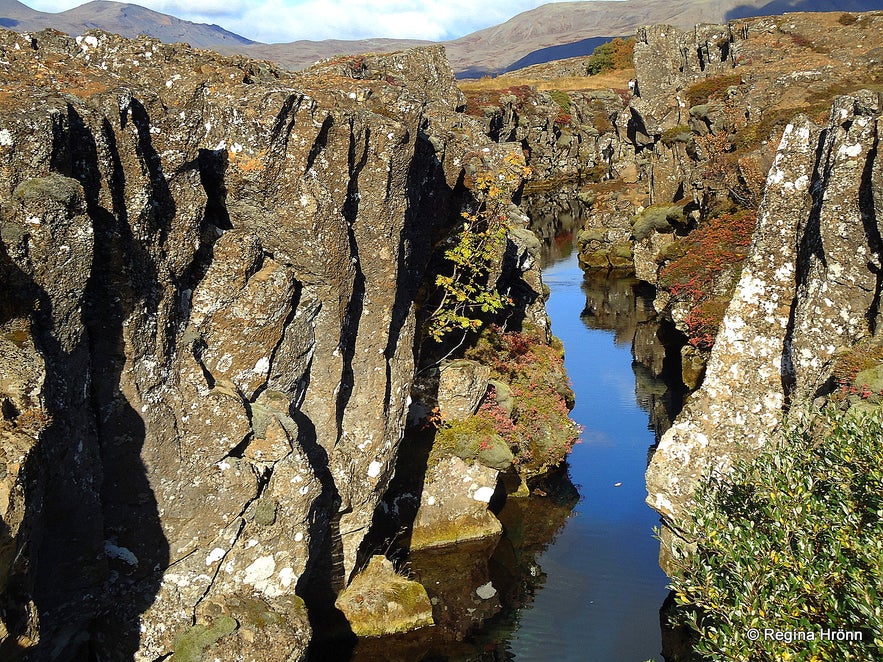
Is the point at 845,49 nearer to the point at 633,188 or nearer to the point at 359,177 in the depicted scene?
the point at 633,188

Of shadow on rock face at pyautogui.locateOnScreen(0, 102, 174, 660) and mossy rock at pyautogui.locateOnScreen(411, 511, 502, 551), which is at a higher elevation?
shadow on rock face at pyautogui.locateOnScreen(0, 102, 174, 660)

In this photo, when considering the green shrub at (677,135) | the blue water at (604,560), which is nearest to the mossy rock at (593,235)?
the green shrub at (677,135)

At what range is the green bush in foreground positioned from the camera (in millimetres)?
10477

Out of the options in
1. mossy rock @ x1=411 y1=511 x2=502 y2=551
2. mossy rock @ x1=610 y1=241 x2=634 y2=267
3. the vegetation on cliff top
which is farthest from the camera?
mossy rock @ x1=610 y1=241 x2=634 y2=267

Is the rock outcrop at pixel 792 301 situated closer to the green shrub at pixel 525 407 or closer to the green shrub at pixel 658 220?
the green shrub at pixel 525 407

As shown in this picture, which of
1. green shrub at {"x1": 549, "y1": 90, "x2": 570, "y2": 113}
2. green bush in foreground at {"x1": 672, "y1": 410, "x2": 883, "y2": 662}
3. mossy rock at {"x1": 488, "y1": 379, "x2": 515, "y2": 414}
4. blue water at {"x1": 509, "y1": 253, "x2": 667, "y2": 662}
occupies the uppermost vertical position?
green shrub at {"x1": 549, "y1": 90, "x2": 570, "y2": 113}

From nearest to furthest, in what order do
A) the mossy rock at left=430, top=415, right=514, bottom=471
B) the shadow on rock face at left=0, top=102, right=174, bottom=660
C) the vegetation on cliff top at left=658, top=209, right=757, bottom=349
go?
the shadow on rock face at left=0, top=102, right=174, bottom=660 → the mossy rock at left=430, top=415, right=514, bottom=471 → the vegetation on cliff top at left=658, top=209, right=757, bottom=349

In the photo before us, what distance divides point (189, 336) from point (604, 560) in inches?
633

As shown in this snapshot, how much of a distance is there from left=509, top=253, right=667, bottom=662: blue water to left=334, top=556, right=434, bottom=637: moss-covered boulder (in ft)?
9.50

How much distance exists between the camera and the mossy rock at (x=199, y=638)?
16203 mm

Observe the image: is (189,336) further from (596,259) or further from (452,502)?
(596,259)

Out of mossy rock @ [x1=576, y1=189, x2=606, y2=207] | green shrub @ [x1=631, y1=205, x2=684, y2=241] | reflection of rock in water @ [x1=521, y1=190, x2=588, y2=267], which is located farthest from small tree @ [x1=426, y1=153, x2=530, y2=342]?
mossy rock @ [x1=576, y1=189, x2=606, y2=207]

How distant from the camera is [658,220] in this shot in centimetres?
5850

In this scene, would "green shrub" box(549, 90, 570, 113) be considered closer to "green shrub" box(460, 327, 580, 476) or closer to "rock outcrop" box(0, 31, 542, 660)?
"green shrub" box(460, 327, 580, 476)
